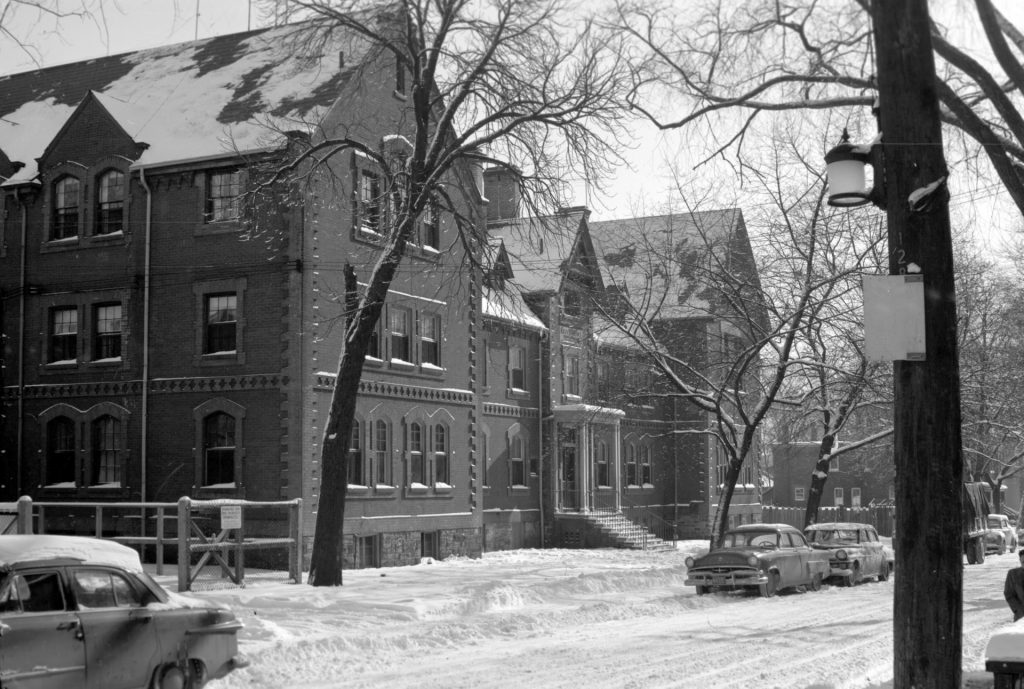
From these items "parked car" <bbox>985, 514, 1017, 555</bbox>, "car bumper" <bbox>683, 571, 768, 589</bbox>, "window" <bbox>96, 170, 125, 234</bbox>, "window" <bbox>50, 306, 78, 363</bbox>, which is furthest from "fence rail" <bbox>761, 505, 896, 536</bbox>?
"window" <bbox>96, 170, 125, 234</bbox>

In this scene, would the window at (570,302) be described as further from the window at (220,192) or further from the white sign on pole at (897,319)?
the white sign on pole at (897,319)

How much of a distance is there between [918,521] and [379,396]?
970 inches

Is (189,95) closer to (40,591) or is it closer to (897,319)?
(40,591)

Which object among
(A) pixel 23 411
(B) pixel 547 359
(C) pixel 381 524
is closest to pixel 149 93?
(A) pixel 23 411

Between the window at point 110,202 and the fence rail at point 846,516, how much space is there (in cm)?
4273

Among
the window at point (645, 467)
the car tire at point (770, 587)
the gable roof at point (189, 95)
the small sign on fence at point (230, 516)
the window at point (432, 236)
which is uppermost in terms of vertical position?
the gable roof at point (189, 95)

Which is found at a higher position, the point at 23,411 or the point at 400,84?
the point at 400,84

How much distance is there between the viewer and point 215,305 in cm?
3059

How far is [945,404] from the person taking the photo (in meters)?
8.95

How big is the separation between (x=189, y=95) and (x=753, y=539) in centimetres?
1946

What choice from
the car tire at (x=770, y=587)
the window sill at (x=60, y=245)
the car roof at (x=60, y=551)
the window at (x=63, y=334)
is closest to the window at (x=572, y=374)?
the window at (x=63, y=334)

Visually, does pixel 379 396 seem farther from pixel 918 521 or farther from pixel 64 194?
pixel 918 521

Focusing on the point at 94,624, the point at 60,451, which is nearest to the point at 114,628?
the point at 94,624

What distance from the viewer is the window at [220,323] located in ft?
99.7
